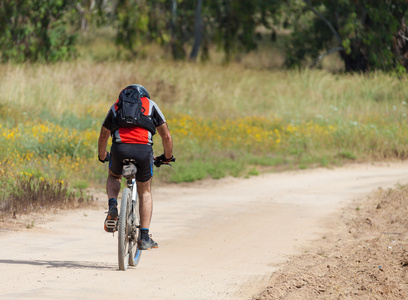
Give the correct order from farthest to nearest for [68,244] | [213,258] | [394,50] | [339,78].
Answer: [394,50]
[339,78]
[68,244]
[213,258]

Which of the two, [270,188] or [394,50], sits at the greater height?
[394,50]

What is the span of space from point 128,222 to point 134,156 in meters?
0.62

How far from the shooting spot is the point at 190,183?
1542 centimetres

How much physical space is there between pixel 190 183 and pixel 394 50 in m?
16.3

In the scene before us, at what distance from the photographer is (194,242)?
9414 mm

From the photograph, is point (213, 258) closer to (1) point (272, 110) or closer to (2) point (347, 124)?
(2) point (347, 124)

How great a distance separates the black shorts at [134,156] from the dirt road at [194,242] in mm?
983

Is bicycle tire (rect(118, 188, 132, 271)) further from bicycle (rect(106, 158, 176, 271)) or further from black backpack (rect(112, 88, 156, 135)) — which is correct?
black backpack (rect(112, 88, 156, 135))

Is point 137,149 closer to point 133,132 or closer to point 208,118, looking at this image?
point 133,132

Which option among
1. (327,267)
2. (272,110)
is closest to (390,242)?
(327,267)

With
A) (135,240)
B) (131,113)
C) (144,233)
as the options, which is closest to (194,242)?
(144,233)

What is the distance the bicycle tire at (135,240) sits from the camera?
723 cm

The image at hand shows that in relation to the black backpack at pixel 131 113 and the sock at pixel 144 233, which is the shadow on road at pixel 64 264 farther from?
the black backpack at pixel 131 113

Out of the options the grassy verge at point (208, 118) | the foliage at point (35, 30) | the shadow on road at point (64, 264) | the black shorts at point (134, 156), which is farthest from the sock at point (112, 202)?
the foliage at point (35, 30)
